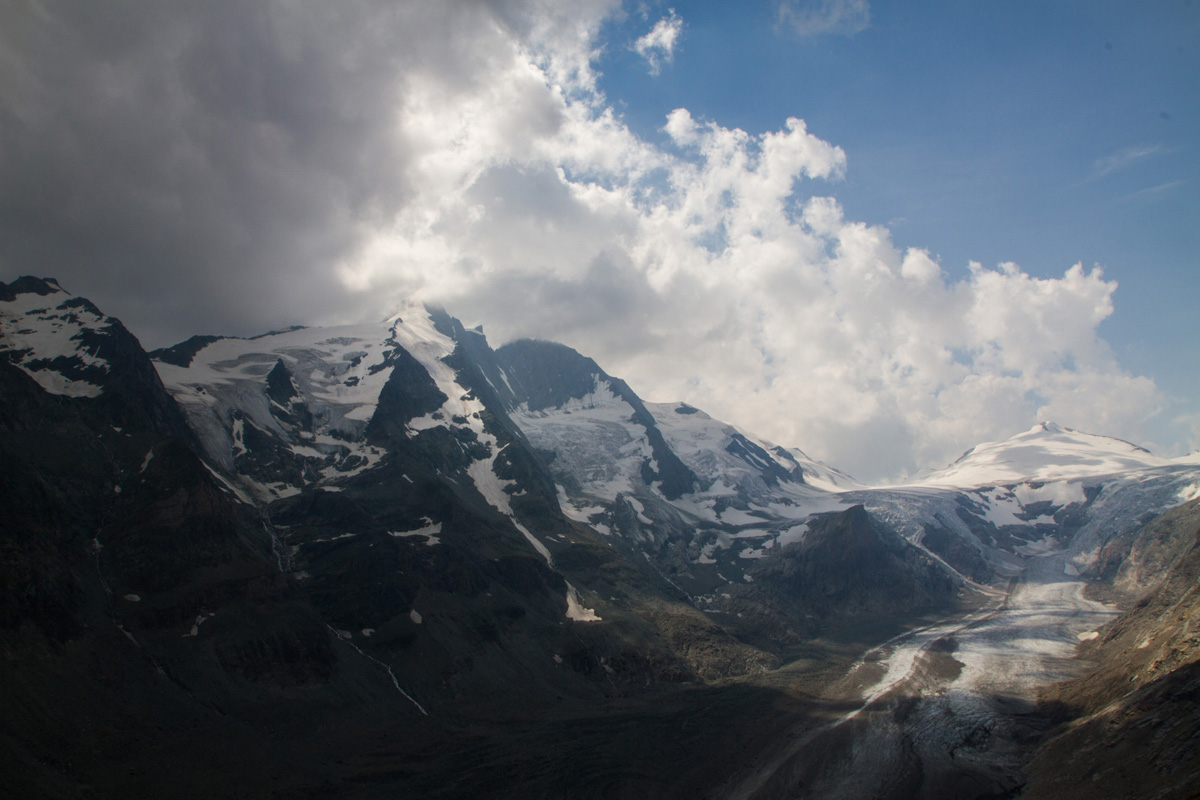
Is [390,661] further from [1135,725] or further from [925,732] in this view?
[1135,725]

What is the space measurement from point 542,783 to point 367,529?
8223 centimetres

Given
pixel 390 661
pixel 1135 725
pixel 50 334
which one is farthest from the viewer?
pixel 50 334

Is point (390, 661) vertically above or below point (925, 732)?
above

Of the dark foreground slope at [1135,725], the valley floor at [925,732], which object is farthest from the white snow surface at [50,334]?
the dark foreground slope at [1135,725]

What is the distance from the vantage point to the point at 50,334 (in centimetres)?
14250

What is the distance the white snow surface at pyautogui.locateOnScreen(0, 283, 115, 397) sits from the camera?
129500mm

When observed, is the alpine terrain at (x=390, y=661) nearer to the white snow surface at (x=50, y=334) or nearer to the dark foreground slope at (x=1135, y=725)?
the dark foreground slope at (x=1135, y=725)

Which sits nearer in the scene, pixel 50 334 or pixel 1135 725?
pixel 1135 725

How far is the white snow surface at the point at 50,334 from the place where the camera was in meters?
130

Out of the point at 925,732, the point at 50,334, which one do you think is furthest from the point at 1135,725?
the point at 50,334

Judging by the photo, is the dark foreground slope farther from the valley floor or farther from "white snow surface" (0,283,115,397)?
"white snow surface" (0,283,115,397)

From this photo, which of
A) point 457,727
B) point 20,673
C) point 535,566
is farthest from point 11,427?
point 535,566

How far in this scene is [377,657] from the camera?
4572 inches

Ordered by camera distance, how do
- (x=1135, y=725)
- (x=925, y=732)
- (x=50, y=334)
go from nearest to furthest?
1. (x=1135, y=725)
2. (x=925, y=732)
3. (x=50, y=334)
